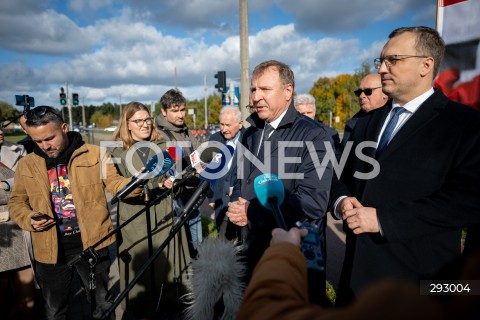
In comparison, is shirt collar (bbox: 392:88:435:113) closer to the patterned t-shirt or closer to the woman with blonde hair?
the woman with blonde hair

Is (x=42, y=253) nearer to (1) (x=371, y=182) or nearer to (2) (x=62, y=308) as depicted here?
(2) (x=62, y=308)

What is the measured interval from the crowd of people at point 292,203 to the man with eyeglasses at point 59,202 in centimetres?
1

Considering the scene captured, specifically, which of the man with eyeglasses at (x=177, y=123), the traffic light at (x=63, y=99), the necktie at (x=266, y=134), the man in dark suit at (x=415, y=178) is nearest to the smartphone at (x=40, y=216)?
the necktie at (x=266, y=134)

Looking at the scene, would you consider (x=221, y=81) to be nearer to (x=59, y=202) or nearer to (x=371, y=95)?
(x=371, y=95)

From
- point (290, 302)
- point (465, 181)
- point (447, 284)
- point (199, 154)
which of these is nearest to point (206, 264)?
point (290, 302)

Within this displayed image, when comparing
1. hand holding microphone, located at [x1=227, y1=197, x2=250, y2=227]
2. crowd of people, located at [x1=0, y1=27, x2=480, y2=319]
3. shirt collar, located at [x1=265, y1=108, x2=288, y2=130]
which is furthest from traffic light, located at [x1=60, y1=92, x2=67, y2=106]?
hand holding microphone, located at [x1=227, y1=197, x2=250, y2=227]

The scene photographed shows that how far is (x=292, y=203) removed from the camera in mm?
1895

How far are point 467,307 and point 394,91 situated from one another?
1442 mm

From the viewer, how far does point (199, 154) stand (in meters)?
2.32

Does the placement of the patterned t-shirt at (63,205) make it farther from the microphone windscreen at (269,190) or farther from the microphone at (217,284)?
the microphone windscreen at (269,190)

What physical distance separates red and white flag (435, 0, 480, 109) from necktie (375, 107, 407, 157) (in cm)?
107

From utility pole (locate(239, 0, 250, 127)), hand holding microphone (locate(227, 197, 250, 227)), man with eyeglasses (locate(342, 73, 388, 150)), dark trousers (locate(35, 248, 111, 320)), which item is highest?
utility pole (locate(239, 0, 250, 127))

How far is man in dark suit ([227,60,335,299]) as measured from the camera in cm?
195

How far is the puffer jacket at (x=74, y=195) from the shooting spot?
2.46 meters
